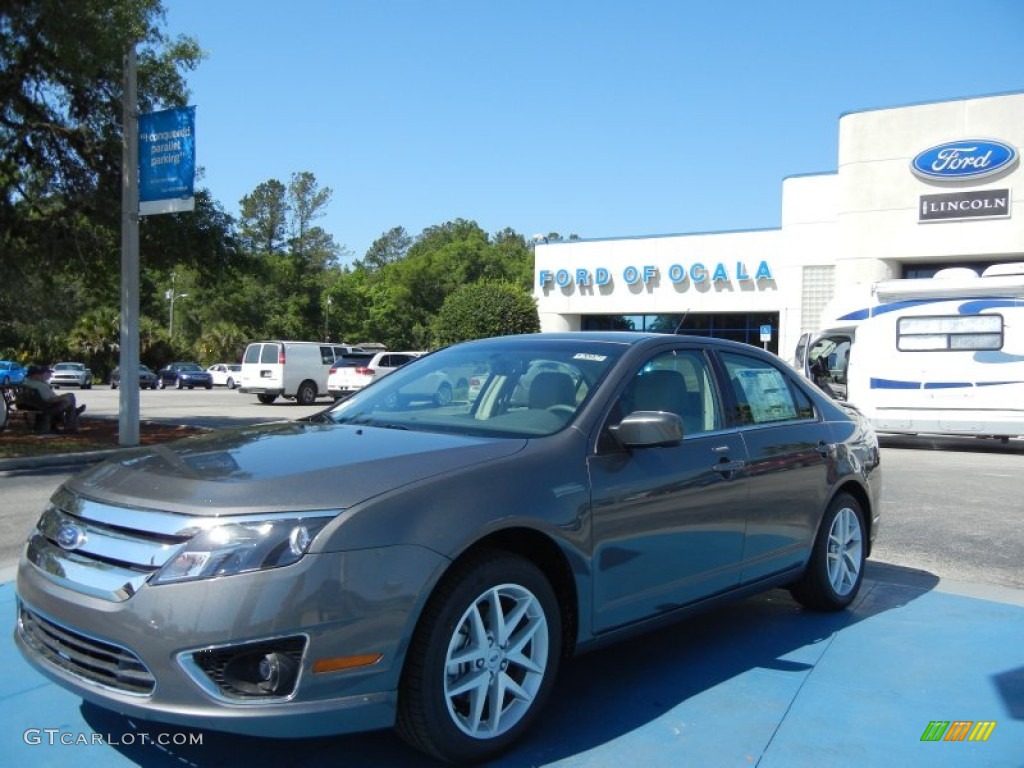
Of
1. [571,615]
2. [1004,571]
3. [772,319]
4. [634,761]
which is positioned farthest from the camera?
[772,319]

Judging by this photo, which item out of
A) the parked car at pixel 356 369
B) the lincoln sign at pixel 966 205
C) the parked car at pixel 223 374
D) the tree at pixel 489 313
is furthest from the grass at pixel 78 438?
the parked car at pixel 223 374

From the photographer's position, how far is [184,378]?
48.2 m

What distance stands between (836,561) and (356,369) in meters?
22.7

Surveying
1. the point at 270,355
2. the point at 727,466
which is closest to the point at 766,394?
→ the point at 727,466

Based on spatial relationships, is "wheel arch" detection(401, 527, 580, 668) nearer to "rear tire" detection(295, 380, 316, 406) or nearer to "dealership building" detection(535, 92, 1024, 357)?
"dealership building" detection(535, 92, 1024, 357)

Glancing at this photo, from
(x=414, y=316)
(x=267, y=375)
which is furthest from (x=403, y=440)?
(x=414, y=316)

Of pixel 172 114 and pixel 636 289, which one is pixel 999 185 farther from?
pixel 172 114

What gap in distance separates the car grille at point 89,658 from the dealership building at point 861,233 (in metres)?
20.9

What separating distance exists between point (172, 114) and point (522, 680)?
1259cm

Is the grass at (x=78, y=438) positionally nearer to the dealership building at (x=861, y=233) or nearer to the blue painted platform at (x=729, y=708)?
the blue painted platform at (x=729, y=708)

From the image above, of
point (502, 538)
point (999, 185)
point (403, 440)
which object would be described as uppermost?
point (999, 185)

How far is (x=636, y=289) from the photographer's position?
36.8 metres

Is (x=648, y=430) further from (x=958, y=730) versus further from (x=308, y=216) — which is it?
(x=308, y=216)

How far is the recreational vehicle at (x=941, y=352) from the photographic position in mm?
16188
